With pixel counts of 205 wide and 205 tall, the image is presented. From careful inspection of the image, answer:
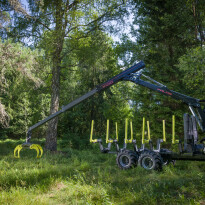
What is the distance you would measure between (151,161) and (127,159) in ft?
2.86

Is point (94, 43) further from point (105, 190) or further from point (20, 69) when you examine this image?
point (105, 190)

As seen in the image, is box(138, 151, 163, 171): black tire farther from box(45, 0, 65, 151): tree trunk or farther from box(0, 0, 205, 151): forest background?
box(45, 0, 65, 151): tree trunk

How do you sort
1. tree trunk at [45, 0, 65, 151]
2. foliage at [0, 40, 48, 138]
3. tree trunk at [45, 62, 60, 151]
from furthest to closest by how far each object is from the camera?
tree trunk at [45, 62, 60, 151]
tree trunk at [45, 0, 65, 151]
foliage at [0, 40, 48, 138]

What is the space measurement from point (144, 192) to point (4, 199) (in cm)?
262

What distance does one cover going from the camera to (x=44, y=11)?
11594mm

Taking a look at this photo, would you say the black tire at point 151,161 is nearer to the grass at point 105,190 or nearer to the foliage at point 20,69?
the grass at point 105,190

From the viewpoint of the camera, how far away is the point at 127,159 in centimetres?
717

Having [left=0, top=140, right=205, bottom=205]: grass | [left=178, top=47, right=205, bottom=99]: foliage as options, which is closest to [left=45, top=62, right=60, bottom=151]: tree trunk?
[left=0, top=140, right=205, bottom=205]: grass

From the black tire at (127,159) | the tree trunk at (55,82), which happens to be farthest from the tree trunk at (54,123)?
the black tire at (127,159)

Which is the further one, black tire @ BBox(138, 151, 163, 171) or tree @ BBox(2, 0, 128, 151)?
tree @ BBox(2, 0, 128, 151)

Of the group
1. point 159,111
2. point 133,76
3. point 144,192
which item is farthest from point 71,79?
point 144,192

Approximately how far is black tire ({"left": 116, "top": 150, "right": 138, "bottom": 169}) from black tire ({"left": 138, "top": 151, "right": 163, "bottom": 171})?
9.9 inches

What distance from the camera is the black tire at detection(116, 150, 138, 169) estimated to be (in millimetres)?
6902

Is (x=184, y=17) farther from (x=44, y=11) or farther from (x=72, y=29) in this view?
(x=44, y=11)
